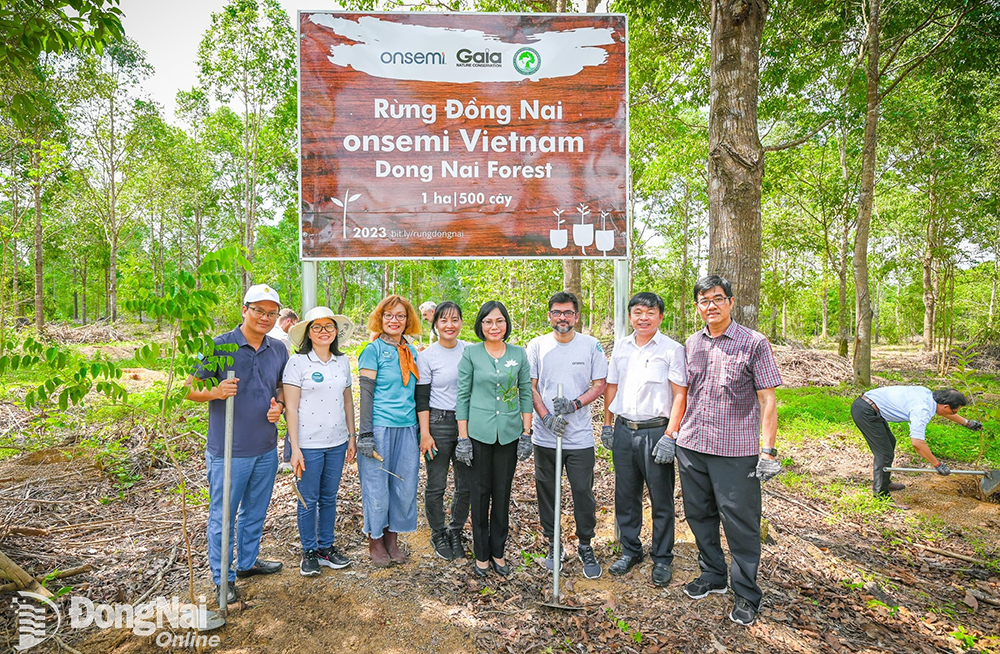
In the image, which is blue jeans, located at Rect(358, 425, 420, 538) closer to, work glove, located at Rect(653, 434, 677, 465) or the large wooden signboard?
the large wooden signboard

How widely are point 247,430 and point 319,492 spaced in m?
0.75

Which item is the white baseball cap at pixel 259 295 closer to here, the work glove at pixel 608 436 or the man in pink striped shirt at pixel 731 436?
the work glove at pixel 608 436

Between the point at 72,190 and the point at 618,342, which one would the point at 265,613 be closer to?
the point at 618,342

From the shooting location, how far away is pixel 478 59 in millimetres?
4207

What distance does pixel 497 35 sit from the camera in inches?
166

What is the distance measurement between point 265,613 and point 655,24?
9.60 metres

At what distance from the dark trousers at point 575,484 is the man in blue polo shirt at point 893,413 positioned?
375 cm

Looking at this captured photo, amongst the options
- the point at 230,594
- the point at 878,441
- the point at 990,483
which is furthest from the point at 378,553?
the point at 990,483

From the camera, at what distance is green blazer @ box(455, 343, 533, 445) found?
341 cm

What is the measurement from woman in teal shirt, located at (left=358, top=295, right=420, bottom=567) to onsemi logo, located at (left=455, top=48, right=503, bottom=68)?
2191mm

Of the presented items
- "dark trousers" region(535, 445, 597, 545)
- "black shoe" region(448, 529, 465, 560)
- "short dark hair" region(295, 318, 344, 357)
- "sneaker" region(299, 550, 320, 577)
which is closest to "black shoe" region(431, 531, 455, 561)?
"black shoe" region(448, 529, 465, 560)

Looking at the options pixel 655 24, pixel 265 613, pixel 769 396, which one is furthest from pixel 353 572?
pixel 655 24

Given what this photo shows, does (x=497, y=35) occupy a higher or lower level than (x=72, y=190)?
lower

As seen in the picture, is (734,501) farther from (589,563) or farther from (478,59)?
(478,59)
